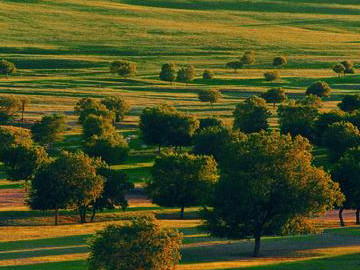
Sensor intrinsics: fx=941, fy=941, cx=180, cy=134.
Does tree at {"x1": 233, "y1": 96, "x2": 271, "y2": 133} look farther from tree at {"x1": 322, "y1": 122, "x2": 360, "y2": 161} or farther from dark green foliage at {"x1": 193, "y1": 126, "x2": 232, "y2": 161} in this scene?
tree at {"x1": 322, "y1": 122, "x2": 360, "y2": 161}

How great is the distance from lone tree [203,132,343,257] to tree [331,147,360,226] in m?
16.0

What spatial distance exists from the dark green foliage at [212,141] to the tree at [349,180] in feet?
90.2

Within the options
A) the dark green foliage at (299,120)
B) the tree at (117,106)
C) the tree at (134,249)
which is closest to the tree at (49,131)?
the tree at (117,106)

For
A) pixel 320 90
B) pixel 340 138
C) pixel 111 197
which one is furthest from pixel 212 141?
pixel 320 90

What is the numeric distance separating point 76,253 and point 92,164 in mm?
26446

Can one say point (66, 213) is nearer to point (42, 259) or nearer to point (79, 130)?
point (42, 259)

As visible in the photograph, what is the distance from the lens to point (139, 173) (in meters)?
123

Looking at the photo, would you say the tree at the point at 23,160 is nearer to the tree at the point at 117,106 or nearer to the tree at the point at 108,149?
the tree at the point at 108,149

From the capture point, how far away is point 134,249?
217 ft

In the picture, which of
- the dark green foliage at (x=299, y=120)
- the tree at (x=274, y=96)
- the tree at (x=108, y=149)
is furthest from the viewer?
the tree at (x=274, y=96)

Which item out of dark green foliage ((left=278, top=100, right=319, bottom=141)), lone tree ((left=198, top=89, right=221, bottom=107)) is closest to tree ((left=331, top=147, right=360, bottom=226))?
dark green foliage ((left=278, top=100, right=319, bottom=141))

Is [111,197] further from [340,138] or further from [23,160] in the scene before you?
[340,138]

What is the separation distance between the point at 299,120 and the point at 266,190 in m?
62.4

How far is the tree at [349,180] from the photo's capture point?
95500 millimetres
